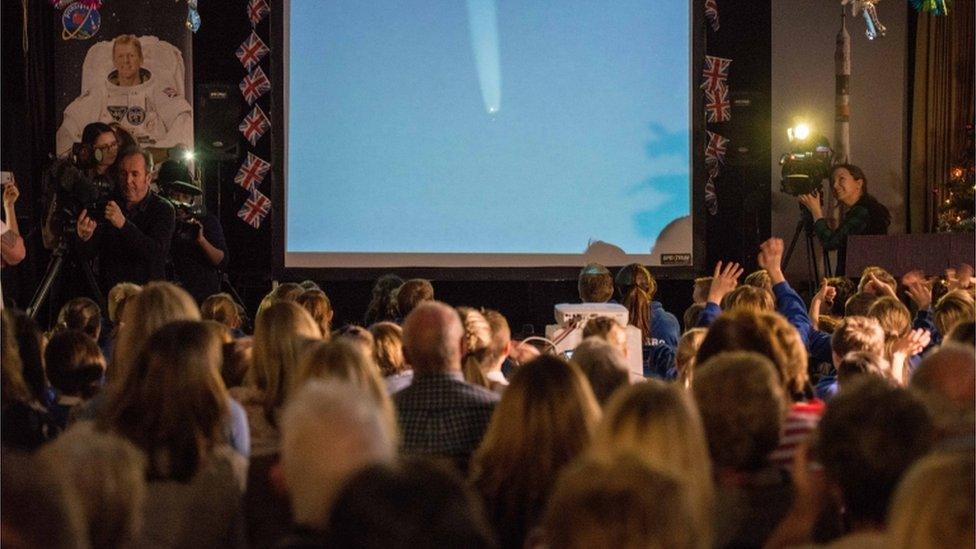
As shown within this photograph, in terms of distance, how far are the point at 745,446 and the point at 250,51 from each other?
265 inches

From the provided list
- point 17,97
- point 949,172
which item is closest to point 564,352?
point 17,97

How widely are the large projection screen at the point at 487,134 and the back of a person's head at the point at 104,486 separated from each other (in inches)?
261

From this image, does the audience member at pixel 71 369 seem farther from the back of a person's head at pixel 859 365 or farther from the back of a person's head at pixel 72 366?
the back of a person's head at pixel 859 365

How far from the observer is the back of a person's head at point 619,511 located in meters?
1.44

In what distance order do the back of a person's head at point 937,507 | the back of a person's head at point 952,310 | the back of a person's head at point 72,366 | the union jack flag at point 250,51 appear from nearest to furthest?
the back of a person's head at point 937,507, the back of a person's head at point 72,366, the back of a person's head at point 952,310, the union jack flag at point 250,51

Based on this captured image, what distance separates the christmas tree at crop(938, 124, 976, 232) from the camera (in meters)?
8.26

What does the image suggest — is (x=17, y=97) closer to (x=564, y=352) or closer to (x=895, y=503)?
(x=564, y=352)

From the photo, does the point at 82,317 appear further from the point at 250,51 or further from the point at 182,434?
the point at 250,51

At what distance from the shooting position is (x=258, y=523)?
8.41 feet

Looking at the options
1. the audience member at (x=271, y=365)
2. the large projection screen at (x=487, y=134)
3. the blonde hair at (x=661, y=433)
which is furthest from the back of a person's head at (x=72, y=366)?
the large projection screen at (x=487, y=134)

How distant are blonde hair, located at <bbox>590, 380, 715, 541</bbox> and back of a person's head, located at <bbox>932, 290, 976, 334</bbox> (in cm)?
267

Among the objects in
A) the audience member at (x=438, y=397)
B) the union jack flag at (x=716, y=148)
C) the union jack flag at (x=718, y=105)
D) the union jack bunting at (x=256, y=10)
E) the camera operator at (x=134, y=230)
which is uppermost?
the union jack bunting at (x=256, y=10)

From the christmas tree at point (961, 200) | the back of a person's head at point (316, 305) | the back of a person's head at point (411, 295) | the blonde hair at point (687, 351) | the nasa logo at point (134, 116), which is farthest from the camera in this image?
the christmas tree at point (961, 200)

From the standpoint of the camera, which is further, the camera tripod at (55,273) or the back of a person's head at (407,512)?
the camera tripod at (55,273)
